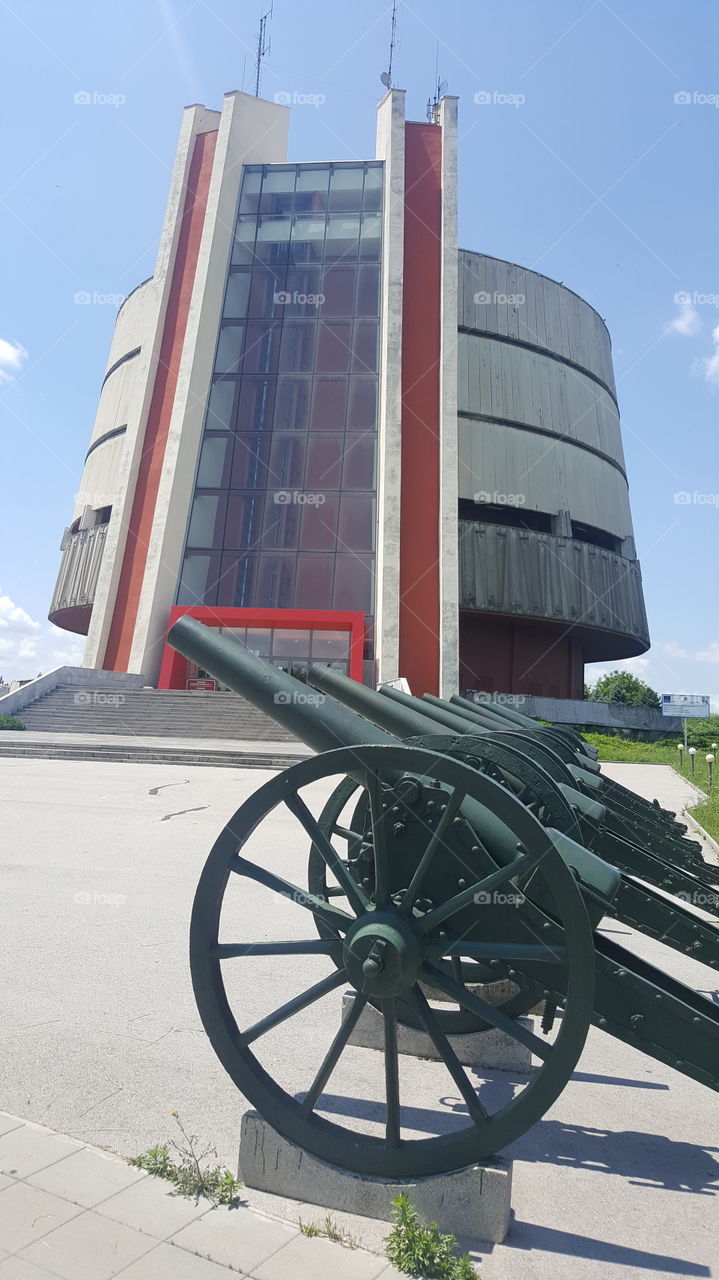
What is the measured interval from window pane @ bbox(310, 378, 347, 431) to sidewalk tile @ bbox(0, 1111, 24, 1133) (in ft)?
101

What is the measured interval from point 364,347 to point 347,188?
796cm

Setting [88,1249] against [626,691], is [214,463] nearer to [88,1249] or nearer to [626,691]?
[88,1249]

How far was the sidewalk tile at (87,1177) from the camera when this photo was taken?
8.84 ft

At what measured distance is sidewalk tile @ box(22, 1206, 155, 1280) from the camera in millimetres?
2316

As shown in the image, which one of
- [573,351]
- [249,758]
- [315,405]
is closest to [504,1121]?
[249,758]

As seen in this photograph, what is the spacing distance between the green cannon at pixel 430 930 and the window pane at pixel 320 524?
2778 centimetres

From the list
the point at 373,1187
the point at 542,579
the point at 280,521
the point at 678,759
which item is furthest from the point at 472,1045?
the point at 542,579

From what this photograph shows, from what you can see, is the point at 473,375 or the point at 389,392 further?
the point at 473,375

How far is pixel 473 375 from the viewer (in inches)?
1463

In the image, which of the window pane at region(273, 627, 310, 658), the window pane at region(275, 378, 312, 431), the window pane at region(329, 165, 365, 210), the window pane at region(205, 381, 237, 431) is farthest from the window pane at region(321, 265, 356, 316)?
the window pane at region(273, 627, 310, 658)

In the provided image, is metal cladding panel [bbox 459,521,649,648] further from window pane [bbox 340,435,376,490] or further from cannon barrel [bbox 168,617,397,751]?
cannon barrel [bbox 168,617,397,751]

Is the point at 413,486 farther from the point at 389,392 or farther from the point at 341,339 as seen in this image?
the point at 341,339

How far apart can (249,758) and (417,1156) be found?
16.0 metres

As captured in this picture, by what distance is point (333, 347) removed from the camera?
33.4 metres
